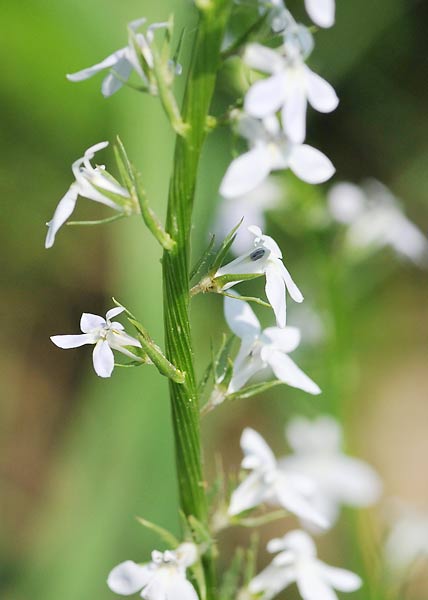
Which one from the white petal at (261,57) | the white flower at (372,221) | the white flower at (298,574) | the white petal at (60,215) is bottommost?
the white flower at (298,574)

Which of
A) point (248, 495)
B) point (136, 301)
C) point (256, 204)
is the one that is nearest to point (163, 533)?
point (248, 495)

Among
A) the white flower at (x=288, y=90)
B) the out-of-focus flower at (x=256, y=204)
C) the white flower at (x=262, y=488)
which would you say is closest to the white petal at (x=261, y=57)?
the white flower at (x=288, y=90)

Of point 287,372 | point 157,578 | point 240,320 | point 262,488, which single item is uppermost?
point 240,320

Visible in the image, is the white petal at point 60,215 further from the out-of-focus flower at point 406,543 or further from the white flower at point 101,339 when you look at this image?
the out-of-focus flower at point 406,543

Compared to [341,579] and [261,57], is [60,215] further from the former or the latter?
[341,579]

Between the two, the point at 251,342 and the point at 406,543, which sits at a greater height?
the point at 251,342

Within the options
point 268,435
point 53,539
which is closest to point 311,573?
point 53,539

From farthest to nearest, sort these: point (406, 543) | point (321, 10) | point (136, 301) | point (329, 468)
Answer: point (136, 301)
point (329, 468)
point (406, 543)
point (321, 10)

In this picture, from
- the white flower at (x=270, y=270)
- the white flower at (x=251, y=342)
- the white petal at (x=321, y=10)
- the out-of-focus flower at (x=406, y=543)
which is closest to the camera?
the white petal at (x=321, y=10)

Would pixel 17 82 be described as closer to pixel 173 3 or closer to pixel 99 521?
pixel 173 3
